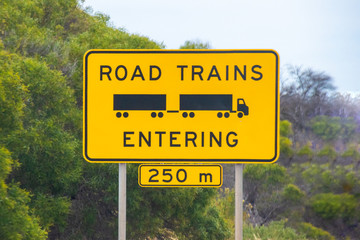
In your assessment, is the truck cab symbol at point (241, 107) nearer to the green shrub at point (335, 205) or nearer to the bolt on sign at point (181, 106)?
the bolt on sign at point (181, 106)

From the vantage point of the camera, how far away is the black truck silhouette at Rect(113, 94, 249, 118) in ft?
17.8

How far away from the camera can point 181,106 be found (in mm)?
5477

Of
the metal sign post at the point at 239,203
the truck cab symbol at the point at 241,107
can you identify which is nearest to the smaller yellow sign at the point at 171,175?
the metal sign post at the point at 239,203

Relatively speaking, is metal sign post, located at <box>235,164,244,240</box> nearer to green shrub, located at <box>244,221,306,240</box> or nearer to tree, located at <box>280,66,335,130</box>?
green shrub, located at <box>244,221,306,240</box>

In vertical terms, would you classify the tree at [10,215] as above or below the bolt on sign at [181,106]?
below

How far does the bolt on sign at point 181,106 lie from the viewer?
5398 mm

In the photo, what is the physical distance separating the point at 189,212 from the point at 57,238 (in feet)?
11.1

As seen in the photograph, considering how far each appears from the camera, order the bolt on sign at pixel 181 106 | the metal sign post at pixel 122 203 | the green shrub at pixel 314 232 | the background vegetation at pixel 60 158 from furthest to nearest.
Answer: the green shrub at pixel 314 232 → the background vegetation at pixel 60 158 → the bolt on sign at pixel 181 106 → the metal sign post at pixel 122 203

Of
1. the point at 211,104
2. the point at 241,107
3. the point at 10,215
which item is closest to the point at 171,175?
the point at 211,104

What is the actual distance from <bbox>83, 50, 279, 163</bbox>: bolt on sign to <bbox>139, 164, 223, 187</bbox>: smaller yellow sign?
0.08 metres

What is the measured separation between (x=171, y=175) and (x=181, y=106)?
0.66m

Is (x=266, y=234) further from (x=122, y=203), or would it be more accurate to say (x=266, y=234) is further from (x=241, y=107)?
(x=122, y=203)

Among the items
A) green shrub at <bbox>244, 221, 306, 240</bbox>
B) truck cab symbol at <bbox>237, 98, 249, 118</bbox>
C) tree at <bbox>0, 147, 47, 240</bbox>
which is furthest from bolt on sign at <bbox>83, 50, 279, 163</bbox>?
green shrub at <bbox>244, 221, 306, 240</bbox>

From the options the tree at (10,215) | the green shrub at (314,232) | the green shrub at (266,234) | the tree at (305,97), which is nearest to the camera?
the tree at (10,215)
